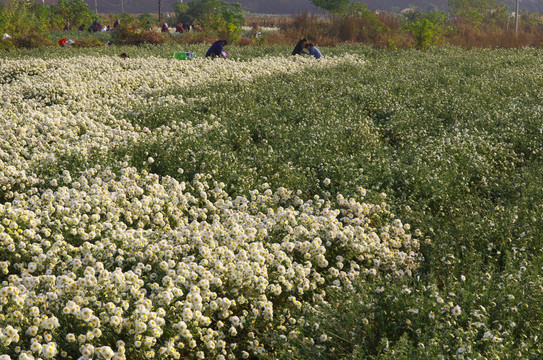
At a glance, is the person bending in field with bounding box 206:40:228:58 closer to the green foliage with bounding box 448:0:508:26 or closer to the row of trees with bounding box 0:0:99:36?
the row of trees with bounding box 0:0:99:36

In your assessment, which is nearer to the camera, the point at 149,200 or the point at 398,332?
the point at 398,332

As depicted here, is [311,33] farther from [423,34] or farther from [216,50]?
[216,50]

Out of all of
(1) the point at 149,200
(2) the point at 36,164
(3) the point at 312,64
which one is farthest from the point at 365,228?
(3) the point at 312,64

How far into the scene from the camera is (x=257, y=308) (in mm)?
4223

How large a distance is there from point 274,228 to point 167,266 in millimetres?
1419

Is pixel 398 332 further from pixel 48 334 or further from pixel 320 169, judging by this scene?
pixel 320 169

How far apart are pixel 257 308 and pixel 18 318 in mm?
1689

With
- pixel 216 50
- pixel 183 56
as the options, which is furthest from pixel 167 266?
pixel 216 50

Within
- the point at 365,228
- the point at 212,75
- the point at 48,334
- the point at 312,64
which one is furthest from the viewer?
the point at 312,64

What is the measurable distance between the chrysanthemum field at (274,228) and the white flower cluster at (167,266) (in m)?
0.02

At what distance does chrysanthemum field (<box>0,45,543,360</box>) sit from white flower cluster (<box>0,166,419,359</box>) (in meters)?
0.02

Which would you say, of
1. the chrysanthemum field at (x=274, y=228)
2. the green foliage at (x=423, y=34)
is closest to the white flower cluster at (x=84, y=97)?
the chrysanthemum field at (x=274, y=228)

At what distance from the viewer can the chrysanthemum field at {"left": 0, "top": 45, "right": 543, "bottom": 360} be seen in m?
3.68

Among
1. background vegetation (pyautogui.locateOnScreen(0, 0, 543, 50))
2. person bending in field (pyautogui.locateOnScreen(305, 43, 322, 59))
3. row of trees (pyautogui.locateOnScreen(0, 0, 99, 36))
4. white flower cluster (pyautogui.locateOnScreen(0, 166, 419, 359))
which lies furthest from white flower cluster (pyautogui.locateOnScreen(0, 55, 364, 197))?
row of trees (pyautogui.locateOnScreen(0, 0, 99, 36))
